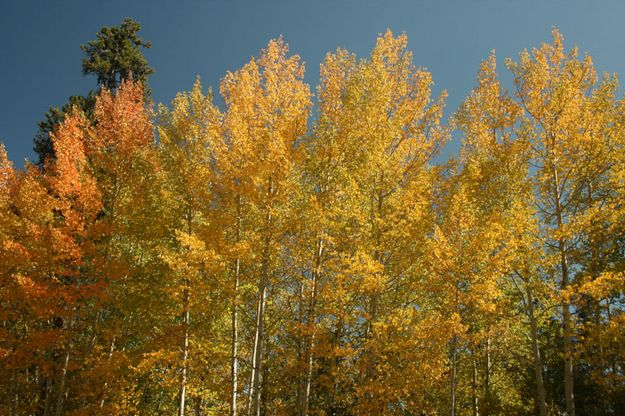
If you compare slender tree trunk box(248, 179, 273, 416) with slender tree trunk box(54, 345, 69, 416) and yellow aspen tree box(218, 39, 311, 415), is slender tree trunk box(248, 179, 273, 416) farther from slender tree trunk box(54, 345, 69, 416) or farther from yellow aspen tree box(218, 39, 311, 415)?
slender tree trunk box(54, 345, 69, 416)

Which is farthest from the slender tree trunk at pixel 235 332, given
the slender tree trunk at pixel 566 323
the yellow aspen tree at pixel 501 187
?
the slender tree trunk at pixel 566 323

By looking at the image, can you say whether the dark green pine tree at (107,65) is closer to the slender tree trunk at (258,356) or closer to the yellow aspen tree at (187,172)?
the yellow aspen tree at (187,172)

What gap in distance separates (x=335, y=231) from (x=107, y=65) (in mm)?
14120

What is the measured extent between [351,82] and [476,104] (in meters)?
3.37

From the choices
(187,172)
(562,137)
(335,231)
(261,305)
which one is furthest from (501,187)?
(187,172)

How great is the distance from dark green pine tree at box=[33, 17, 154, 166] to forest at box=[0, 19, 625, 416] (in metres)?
6.12

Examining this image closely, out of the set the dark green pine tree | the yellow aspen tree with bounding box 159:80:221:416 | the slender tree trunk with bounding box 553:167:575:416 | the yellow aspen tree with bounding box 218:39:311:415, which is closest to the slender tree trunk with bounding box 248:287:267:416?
the yellow aspen tree with bounding box 218:39:311:415

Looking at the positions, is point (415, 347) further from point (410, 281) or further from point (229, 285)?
point (229, 285)

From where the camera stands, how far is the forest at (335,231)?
8.60m

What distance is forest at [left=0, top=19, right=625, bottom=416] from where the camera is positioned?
28.2 ft

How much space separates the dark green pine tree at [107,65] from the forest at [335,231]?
612 centimetres

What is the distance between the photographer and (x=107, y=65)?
727 inches

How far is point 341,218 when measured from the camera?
30.3ft

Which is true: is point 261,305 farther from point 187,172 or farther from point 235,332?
point 187,172
